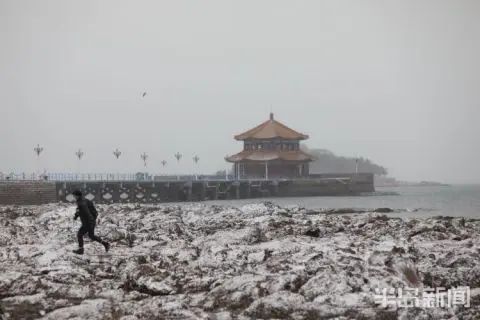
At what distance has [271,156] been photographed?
7712 cm

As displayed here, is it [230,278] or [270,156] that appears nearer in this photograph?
[230,278]

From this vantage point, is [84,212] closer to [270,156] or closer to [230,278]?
[230,278]

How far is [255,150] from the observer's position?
79500 mm

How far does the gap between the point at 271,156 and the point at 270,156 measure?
13 centimetres

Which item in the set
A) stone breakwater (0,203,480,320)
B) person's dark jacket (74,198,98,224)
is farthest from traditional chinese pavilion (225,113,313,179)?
person's dark jacket (74,198,98,224)

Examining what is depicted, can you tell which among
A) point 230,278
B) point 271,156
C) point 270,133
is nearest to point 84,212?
point 230,278

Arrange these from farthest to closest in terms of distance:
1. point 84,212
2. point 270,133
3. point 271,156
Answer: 1. point 270,133
2. point 271,156
3. point 84,212

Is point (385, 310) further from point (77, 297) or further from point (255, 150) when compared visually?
point (255, 150)

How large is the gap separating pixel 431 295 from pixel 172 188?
56.8 meters

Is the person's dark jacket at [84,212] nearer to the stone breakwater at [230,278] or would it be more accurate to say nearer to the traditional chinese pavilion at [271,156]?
the stone breakwater at [230,278]

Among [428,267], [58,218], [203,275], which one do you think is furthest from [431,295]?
[58,218]

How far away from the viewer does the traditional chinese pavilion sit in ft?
254

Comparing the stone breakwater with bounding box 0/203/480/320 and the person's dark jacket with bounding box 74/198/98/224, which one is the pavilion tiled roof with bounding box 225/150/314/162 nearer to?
the stone breakwater with bounding box 0/203/480/320

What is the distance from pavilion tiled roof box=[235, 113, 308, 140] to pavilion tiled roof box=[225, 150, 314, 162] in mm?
1730
